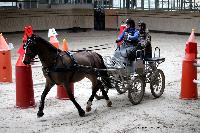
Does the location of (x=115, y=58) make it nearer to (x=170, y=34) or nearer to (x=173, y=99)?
(x=173, y=99)

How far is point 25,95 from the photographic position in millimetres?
9828

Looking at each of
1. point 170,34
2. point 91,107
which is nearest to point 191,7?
point 170,34

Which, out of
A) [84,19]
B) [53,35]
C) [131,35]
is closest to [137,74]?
[131,35]

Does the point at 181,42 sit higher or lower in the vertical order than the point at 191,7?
lower

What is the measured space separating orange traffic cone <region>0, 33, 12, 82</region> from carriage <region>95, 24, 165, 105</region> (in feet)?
12.1

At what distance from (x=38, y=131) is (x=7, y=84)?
5293mm

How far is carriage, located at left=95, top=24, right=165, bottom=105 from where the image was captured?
395 inches

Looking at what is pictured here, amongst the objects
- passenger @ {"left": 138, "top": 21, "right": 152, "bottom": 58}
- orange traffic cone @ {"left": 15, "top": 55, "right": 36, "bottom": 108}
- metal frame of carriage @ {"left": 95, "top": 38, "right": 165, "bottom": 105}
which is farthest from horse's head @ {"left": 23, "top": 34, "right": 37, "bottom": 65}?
passenger @ {"left": 138, "top": 21, "right": 152, "bottom": 58}

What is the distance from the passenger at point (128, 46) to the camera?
33.8ft

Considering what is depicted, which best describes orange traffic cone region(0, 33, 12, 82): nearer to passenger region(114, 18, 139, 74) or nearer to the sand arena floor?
the sand arena floor

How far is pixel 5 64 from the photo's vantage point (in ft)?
44.8

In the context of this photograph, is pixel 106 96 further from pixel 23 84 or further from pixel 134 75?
pixel 23 84

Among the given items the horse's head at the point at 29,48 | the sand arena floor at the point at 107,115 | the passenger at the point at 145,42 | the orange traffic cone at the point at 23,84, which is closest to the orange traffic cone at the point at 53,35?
the sand arena floor at the point at 107,115

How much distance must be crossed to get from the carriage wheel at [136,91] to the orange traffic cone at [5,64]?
4802 mm
